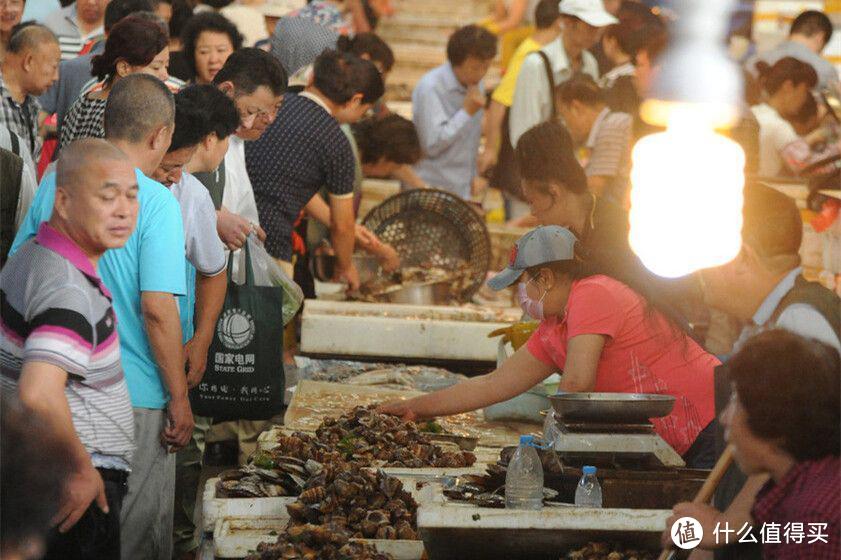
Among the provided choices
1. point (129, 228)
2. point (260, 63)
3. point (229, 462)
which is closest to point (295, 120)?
point (260, 63)

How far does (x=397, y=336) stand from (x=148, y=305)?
301 centimetres

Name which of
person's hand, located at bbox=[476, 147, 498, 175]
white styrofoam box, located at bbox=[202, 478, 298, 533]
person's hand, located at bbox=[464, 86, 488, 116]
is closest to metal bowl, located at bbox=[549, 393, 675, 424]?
white styrofoam box, located at bbox=[202, 478, 298, 533]

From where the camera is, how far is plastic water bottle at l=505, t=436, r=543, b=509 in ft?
12.0

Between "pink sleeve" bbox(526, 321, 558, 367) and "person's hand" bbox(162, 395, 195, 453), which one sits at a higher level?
"pink sleeve" bbox(526, 321, 558, 367)

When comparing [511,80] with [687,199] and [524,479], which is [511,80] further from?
[687,199]

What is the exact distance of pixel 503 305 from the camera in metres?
8.23

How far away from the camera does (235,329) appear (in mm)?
5242

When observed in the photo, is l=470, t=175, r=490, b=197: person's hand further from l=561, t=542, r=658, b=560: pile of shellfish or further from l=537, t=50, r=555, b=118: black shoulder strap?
l=561, t=542, r=658, b=560: pile of shellfish

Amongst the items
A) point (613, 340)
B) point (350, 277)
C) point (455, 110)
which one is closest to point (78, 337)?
point (613, 340)

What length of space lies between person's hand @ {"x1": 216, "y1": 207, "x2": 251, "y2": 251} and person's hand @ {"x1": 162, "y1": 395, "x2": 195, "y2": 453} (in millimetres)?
1078

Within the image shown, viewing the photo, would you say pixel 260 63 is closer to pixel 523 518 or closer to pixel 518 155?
pixel 518 155

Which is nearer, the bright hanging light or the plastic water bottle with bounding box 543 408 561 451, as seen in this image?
the bright hanging light

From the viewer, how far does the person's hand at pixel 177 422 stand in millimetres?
4262

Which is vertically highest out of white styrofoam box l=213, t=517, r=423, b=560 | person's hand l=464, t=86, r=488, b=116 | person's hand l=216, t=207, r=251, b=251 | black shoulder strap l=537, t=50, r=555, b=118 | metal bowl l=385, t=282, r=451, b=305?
black shoulder strap l=537, t=50, r=555, b=118
